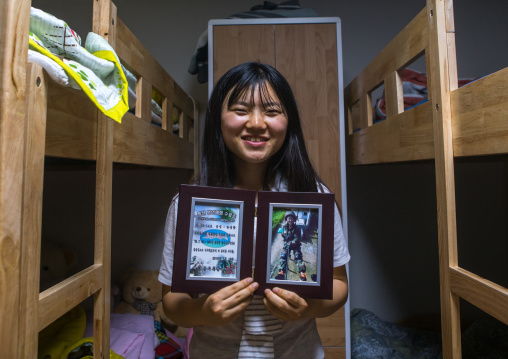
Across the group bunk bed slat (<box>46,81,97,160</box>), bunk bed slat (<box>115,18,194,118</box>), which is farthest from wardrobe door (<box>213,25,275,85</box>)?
bunk bed slat (<box>46,81,97,160</box>)

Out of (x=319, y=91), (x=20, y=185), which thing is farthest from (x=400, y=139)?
(x=20, y=185)

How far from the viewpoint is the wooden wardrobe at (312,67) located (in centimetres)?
167

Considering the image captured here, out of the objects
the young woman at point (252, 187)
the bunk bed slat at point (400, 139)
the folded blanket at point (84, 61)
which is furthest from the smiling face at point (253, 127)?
the bunk bed slat at point (400, 139)

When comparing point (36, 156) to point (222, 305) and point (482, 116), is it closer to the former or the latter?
point (222, 305)

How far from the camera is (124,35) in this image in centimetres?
105

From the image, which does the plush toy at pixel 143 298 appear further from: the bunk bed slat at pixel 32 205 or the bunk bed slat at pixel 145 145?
the bunk bed slat at pixel 32 205

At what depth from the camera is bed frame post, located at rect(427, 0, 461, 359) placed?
0.86m

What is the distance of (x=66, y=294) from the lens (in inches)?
27.1

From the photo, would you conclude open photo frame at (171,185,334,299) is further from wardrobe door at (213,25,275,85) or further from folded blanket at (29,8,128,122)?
wardrobe door at (213,25,275,85)

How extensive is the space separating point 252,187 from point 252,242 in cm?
22

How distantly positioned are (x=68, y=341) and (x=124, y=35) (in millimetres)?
1021

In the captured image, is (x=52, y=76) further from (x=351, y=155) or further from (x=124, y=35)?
(x=351, y=155)

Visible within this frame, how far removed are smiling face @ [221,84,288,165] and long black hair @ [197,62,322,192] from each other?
37mm

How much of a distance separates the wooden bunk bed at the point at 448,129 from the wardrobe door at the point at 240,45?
65 cm
